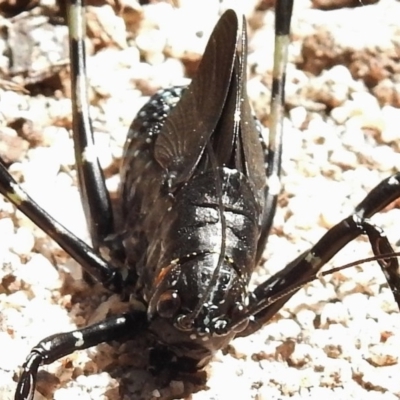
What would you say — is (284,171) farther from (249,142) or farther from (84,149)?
(84,149)

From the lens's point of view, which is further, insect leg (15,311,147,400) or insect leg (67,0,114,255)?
insect leg (67,0,114,255)

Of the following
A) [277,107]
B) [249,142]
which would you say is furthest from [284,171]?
[249,142]

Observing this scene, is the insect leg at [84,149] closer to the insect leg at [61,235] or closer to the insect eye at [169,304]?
the insect leg at [61,235]

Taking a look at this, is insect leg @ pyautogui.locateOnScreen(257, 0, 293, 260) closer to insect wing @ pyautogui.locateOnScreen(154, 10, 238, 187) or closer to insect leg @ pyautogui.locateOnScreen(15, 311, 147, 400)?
insect wing @ pyautogui.locateOnScreen(154, 10, 238, 187)

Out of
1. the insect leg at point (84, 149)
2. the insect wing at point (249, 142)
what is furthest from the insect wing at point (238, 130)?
the insect leg at point (84, 149)

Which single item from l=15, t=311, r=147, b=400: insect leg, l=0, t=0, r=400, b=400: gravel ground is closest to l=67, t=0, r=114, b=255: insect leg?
l=0, t=0, r=400, b=400: gravel ground
